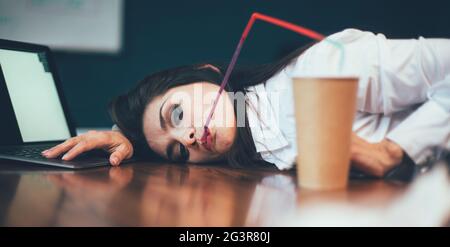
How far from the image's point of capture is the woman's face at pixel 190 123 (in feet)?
3.84

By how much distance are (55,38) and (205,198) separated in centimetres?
241

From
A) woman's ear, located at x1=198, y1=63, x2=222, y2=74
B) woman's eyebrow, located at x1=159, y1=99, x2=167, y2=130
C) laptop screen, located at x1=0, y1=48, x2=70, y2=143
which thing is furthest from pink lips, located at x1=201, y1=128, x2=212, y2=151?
laptop screen, located at x1=0, y1=48, x2=70, y2=143

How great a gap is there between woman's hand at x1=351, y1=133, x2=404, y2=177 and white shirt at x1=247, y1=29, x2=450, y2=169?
0.44 ft

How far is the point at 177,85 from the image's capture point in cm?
128

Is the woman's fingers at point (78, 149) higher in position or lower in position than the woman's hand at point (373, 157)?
higher

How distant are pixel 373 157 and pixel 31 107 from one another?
0.96m

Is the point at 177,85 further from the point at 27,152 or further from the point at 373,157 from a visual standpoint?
the point at 373,157

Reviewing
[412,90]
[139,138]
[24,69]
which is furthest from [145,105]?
[412,90]

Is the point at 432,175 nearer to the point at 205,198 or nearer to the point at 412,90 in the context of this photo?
the point at 412,90

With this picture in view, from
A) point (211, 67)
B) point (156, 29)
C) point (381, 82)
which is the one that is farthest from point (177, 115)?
point (156, 29)

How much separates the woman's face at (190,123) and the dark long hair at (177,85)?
31 mm

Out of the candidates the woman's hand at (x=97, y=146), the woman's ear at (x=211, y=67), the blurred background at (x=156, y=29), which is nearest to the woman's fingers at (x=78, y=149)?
the woman's hand at (x=97, y=146)

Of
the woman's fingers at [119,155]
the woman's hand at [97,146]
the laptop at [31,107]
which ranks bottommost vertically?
the woman's fingers at [119,155]

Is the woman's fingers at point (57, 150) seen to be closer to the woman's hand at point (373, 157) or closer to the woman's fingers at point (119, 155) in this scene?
the woman's fingers at point (119, 155)
